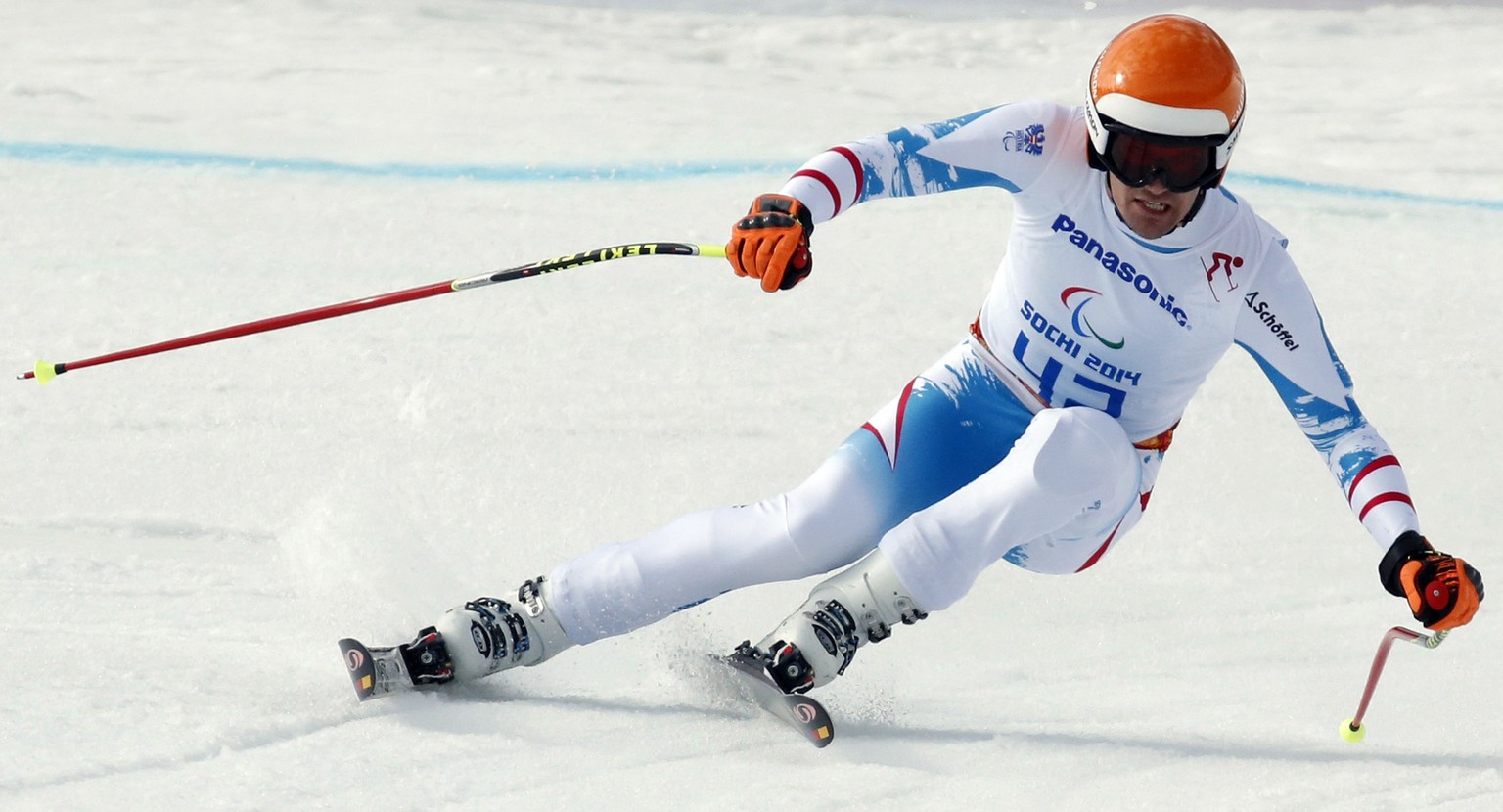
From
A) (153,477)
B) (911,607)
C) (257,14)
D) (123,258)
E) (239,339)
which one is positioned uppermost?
(257,14)

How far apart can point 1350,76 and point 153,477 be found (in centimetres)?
679

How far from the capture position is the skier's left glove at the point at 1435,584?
6.63ft

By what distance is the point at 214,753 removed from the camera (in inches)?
77.0

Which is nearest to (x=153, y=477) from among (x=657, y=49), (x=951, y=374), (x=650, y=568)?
(x=650, y=568)

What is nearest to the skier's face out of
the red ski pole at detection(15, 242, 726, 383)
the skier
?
the skier

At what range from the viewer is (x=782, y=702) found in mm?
2117

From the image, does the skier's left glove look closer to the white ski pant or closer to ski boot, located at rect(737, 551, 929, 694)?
the white ski pant

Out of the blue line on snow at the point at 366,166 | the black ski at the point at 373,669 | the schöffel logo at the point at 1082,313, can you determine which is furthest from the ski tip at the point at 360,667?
the blue line on snow at the point at 366,166

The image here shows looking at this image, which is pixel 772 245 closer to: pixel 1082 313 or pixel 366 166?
pixel 1082 313

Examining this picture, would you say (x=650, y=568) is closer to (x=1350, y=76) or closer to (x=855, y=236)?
(x=855, y=236)

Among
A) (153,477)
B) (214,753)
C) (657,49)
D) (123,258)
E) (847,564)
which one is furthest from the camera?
(657,49)

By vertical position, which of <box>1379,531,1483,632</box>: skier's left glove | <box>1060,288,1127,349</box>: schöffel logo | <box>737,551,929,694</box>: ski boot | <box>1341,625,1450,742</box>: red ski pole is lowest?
<box>1341,625,1450,742</box>: red ski pole

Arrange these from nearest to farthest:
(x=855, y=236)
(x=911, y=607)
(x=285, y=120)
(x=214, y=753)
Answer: (x=214, y=753), (x=911, y=607), (x=855, y=236), (x=285, y=120)

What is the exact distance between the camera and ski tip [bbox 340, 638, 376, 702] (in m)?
2.12
